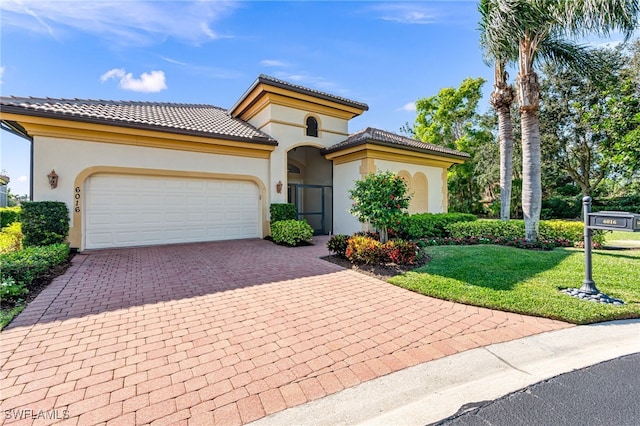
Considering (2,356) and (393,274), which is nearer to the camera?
(2,356)

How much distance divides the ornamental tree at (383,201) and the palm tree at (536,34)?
5.31 m

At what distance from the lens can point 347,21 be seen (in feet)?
30.3

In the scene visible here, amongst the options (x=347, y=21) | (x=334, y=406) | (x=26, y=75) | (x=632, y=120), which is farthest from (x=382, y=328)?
(x=632, y=120)

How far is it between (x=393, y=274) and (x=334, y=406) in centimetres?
438

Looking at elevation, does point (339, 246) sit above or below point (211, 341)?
above

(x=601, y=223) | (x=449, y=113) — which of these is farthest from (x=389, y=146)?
(x=449, y=113)

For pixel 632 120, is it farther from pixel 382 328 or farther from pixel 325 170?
pixel 382 328

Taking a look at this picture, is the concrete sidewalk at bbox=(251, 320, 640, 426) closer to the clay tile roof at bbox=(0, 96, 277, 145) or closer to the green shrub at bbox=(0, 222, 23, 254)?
the green shrub at bbox=(0, 222, 23, 254)

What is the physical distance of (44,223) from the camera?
7895mm

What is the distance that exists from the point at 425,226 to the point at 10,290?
1157 centimetres

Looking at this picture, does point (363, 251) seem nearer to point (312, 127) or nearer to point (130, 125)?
point (312, 127)

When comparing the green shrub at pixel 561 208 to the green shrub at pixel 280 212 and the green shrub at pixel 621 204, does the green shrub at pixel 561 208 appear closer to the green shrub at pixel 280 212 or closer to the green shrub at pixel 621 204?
the green shrub at pixel 621 204

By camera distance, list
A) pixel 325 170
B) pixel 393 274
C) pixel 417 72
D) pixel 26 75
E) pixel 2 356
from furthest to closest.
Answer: pixel 325 170
pixel 417 72
pixel 26 75
pixel 393 274
pixel 2 356

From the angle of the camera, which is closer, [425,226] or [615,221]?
[615,221]
